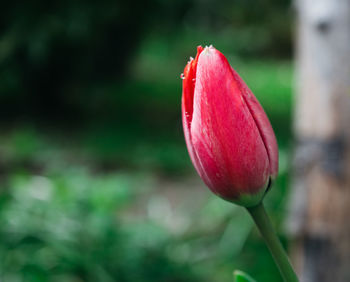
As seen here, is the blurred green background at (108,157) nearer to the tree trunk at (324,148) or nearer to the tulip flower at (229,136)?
the tree trunk at (324,148)

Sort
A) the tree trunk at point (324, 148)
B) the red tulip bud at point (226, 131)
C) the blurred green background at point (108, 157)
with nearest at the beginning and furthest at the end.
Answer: the red tulip bud at point (226, 131) → the tree trunk at point (324, 148) → the blurred green background at point (108, 157)

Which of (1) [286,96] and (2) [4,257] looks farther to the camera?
(1) [286,96]

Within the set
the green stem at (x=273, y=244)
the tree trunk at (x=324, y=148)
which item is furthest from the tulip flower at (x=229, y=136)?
the tree trunk at (x=324, y=148)

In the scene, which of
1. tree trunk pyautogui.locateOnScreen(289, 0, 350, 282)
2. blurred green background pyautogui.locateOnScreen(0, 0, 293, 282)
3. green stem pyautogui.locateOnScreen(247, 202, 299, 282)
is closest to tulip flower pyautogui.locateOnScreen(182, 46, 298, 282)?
green stem pyautogui.locateOnScreen(247, 202, 299, 282)

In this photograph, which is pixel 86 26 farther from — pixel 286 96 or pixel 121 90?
pixel 286 96

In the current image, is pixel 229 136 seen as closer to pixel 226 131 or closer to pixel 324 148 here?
pixel 226 131

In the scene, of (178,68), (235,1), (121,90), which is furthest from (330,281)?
(178,68)

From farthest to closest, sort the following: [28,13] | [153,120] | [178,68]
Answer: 1. [178,68]
2. [153,120]
3. [28,13]

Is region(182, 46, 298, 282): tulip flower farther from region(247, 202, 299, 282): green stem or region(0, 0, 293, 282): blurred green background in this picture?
region(0, 0, 293, 282): blurred green background

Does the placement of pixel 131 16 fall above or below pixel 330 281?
above
